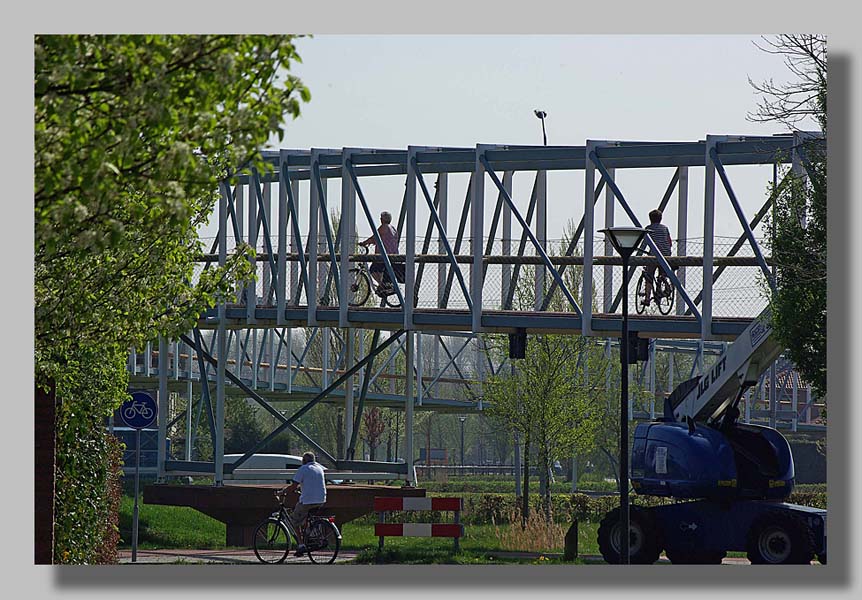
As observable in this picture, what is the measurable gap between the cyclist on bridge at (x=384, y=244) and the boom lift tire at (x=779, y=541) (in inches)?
354

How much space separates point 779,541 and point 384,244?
9.80 metres

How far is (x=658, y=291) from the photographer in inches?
982

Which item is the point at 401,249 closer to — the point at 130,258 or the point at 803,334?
the point at 803,334

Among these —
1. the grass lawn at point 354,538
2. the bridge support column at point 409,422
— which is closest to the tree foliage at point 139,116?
the grass lawn at point 354,538

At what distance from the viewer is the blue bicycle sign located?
21406 millimetres

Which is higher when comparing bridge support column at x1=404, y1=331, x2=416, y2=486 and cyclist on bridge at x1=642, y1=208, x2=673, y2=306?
cyclist on bridge at x1=642, y1=208, x2=673, y2=306

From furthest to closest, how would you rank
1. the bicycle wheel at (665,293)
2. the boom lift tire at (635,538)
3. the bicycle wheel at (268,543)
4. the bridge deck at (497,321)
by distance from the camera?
the bicycle wheel at (665,293)
the bridge deck at (497,321)
the boom lift tire at (635,538)
the bicycle wheel at (268,543)

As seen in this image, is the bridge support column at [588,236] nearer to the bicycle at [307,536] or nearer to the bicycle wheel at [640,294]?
the bicycle wheel at [640,294]

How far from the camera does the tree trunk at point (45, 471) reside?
15953 mm

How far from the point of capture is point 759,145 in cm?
2280

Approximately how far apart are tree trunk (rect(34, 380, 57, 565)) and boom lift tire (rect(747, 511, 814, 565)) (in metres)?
10.1

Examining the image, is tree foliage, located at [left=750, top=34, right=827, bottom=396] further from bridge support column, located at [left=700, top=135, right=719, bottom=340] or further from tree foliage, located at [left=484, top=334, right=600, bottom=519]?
tree foliage, located at [left=484, top=334, right=600, bottom=519]

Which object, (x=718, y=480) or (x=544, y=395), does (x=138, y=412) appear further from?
(x=544, y=395)

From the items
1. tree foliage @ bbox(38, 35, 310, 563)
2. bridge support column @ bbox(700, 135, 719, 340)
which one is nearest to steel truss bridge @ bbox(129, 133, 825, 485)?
bridge support column @ bbox(700, 135, 719, 340)
